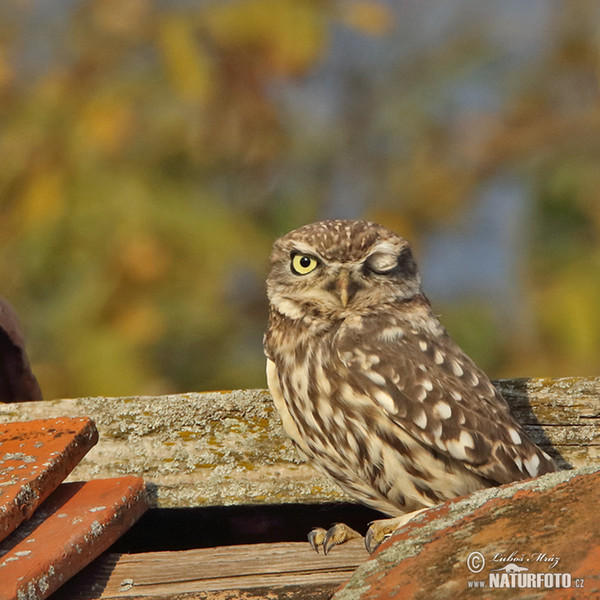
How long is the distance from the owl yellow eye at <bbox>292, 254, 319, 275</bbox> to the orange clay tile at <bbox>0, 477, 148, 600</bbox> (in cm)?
86

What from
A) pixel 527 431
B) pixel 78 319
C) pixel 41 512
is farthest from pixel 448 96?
pixel 41 512

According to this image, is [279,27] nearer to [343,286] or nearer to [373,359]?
[343,286]

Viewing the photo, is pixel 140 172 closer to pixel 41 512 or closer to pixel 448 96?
pixel 448 96

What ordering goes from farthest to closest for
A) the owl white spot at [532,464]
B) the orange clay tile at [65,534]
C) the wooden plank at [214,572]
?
the owl white spot at [532,464] → the wooden plank at [214,572] → the orange clay tile at [65,534]

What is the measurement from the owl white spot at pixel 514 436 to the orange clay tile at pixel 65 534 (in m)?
0.90

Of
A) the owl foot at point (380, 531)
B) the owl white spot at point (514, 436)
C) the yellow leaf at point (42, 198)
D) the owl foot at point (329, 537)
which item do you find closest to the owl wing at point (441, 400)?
the owl white spot at point (514, 436)

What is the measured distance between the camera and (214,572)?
6.94ft

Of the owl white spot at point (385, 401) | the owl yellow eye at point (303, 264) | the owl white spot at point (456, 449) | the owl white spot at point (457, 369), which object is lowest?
the owl white spot at point (456, 449)

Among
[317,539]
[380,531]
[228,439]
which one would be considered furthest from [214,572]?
[228,439]

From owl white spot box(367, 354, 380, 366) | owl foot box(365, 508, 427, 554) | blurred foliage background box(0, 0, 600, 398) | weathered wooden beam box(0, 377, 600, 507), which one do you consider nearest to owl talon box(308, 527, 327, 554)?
owl foot box(365, 508, 427, 554)

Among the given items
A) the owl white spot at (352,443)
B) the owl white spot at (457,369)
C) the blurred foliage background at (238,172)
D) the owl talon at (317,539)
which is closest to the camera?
the owl talon at (317,539)

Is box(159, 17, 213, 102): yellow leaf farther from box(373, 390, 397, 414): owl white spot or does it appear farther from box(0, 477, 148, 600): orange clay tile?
box(0, 477, 148, 600): orange clay tile

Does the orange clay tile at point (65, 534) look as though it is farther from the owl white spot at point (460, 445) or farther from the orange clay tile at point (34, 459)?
the owl white spot at point (460, 445)

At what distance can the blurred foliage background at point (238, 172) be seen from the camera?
17.6ft
